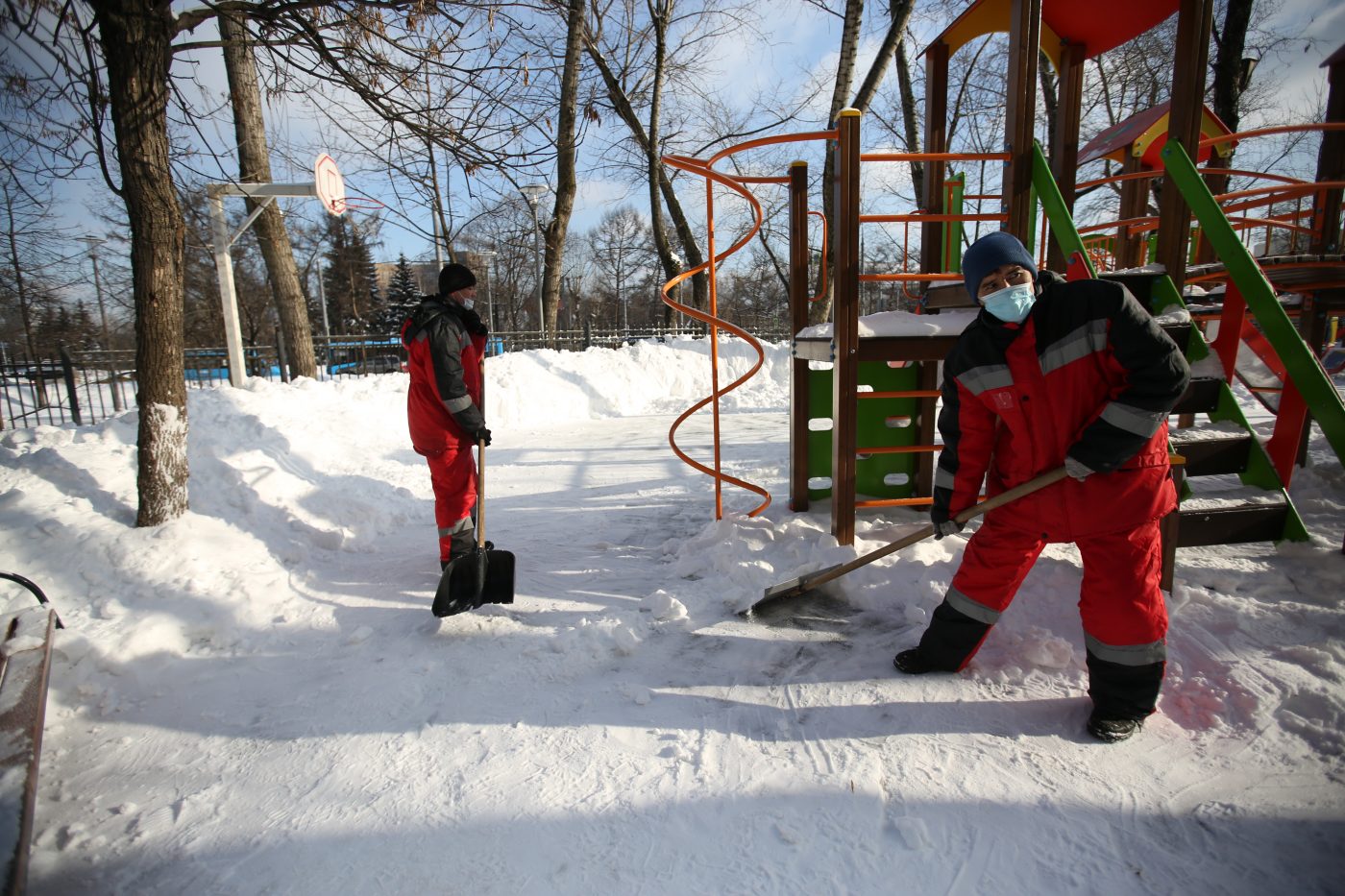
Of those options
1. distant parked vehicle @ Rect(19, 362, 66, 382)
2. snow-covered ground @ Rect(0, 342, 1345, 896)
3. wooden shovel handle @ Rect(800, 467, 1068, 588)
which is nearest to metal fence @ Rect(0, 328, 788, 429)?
distant parked vehicle @ Rect(19, 362, 66, 382)

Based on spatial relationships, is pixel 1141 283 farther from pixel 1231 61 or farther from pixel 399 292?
pixel 399 292

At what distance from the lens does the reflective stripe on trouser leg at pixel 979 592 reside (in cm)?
245

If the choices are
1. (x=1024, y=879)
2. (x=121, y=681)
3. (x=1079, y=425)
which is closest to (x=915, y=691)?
(x=1024, y=879)

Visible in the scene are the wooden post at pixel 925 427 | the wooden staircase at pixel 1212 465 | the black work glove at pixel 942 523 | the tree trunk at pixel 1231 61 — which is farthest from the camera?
the tree trunk at pixel 1231 61

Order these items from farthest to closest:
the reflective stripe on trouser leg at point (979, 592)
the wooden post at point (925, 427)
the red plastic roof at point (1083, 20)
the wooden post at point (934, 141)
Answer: the wooden post at point (934, 141), the wooden post at point (925, 427), the red plastic roof at point (1083, 20), the reflective stripe on trouser leg at point (979, 592)

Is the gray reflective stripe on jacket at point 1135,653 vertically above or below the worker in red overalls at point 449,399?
below

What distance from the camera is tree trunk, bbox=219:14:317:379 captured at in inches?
334

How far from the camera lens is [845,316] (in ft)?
11.6

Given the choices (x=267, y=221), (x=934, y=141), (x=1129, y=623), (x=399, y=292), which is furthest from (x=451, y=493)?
(x=399, y=292)

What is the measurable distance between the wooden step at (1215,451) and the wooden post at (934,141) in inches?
85.1

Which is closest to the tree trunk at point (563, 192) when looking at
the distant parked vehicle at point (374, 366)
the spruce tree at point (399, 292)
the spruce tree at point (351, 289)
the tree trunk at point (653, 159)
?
the tree trunk at point (653, 159)

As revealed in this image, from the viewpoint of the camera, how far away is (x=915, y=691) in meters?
2.52

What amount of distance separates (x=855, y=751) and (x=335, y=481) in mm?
4833

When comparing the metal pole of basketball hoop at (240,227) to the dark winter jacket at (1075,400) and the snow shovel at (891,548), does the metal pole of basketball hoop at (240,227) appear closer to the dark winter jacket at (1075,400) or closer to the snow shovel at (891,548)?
the snow shovel at (891,548)
